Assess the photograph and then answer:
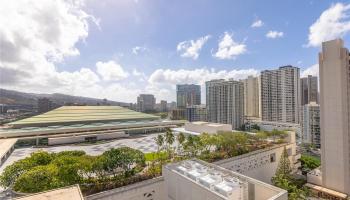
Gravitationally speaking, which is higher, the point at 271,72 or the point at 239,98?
the point at 271,72

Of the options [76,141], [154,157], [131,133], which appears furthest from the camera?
[131,133]

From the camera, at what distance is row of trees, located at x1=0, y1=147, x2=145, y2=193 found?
13461 mm

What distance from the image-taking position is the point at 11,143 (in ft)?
99.1

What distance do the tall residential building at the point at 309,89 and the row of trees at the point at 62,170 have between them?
248 ft

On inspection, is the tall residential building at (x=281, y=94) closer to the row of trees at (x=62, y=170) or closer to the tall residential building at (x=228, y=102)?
the tall residential building at (x=228, y=102)

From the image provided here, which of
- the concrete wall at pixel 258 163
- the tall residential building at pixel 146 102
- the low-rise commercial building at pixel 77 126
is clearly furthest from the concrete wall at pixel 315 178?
the tall residential building at pixel 146 102

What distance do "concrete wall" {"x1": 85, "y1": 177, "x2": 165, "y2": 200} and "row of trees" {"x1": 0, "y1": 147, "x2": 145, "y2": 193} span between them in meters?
2.32

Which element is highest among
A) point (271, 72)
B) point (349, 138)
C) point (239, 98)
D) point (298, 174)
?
point (271, 72)

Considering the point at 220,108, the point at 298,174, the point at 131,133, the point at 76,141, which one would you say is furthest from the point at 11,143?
the point at 220,108

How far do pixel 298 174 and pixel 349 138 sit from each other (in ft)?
34.6

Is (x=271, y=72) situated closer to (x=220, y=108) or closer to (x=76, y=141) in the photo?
(x=220, y=108)

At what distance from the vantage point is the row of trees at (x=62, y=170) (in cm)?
1346

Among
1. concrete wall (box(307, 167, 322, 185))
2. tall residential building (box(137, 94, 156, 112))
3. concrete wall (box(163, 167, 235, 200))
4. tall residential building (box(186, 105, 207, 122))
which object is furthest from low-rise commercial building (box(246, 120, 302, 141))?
tall residential building (box(137, 94, 156, 112))

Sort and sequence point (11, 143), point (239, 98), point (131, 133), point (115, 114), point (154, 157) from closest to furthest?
point (154, 157) < point (11, 143) < point (131, 133) < point (115, 114) < point (239, 98)
